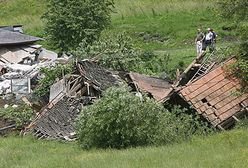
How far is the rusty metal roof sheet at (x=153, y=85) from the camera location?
28.5m

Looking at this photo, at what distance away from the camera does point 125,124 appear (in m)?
22.5

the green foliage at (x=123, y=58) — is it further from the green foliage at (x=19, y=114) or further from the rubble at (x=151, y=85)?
the green foliage at (x=19, y=114)

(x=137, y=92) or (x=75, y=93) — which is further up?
(x=137, y=92)

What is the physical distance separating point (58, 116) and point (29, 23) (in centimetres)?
3288

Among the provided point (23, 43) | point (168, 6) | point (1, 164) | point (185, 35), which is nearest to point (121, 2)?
point (168, 6)

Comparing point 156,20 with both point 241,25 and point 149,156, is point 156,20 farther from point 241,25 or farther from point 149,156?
point 149,156

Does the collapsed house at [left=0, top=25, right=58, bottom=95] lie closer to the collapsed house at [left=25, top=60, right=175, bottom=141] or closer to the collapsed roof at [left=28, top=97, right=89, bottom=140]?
the collapsed house at [left=25, top=60, right=175, bottom=141]

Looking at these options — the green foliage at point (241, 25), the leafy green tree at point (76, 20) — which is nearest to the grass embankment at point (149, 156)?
the green foliage at point (241, 25)

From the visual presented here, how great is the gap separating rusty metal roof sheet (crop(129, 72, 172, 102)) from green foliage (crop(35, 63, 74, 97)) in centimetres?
451

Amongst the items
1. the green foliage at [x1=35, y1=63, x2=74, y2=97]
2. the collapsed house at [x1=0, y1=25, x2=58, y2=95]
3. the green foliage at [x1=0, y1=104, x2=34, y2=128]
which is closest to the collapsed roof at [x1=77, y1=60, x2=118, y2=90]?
the green foliage at [x1=35, y1=63, x2=74, y2=97]

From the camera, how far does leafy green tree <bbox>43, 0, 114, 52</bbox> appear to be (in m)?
41.4

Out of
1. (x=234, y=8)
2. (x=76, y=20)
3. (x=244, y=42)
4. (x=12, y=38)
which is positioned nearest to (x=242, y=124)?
(x=244, y=42)

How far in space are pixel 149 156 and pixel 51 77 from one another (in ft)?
53.6

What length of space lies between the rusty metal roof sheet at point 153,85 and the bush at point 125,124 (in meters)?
4.49
